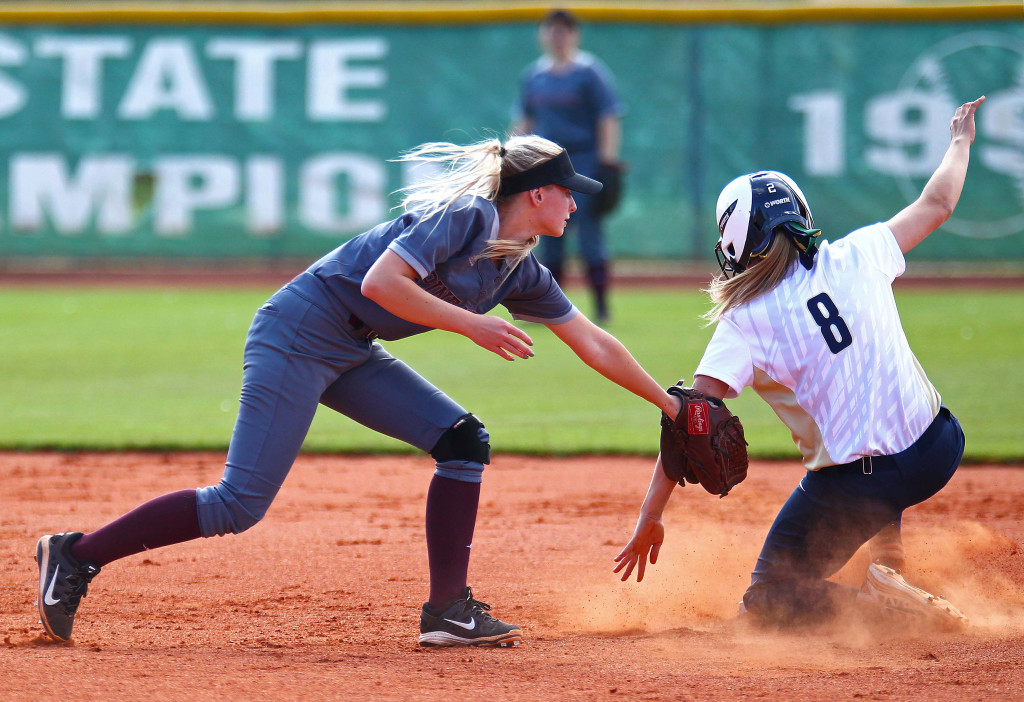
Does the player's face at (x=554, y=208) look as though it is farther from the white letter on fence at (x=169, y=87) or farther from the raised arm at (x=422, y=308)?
the white letter on fence at (x=169, y=87)

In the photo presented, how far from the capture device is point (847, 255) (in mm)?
3318

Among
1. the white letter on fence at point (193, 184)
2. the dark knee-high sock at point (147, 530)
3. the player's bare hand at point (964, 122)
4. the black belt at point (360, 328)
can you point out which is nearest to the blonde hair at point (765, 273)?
the player's bare hand at point (964, 122)

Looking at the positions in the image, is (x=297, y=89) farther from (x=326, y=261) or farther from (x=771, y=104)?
(x=326, y=261)

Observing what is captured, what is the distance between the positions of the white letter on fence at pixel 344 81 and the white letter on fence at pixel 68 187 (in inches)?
104

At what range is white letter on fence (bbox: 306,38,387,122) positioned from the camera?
14.6 meters

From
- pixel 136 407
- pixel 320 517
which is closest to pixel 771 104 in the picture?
pixel 136 407

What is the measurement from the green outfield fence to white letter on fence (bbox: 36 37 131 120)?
24 mm

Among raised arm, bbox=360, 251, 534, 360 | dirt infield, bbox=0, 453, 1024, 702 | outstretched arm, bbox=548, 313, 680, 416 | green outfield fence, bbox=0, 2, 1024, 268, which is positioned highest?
green outfield fence, bbox=0, 2, 1024, 268

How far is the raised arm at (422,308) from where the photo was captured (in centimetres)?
301

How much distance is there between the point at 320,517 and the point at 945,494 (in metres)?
3.00

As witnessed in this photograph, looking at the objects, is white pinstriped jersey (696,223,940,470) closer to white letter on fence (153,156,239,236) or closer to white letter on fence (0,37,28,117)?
white letter on fence (153,156,239,236)

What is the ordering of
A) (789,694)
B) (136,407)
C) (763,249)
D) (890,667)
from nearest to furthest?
(789,694), (890,667), (763,249), (136,407)

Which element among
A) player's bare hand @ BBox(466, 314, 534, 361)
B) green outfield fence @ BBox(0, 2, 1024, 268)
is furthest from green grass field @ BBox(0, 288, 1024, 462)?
player's bare hand @ BBox(466, 314, 534, 361)

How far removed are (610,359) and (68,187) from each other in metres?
13.0
